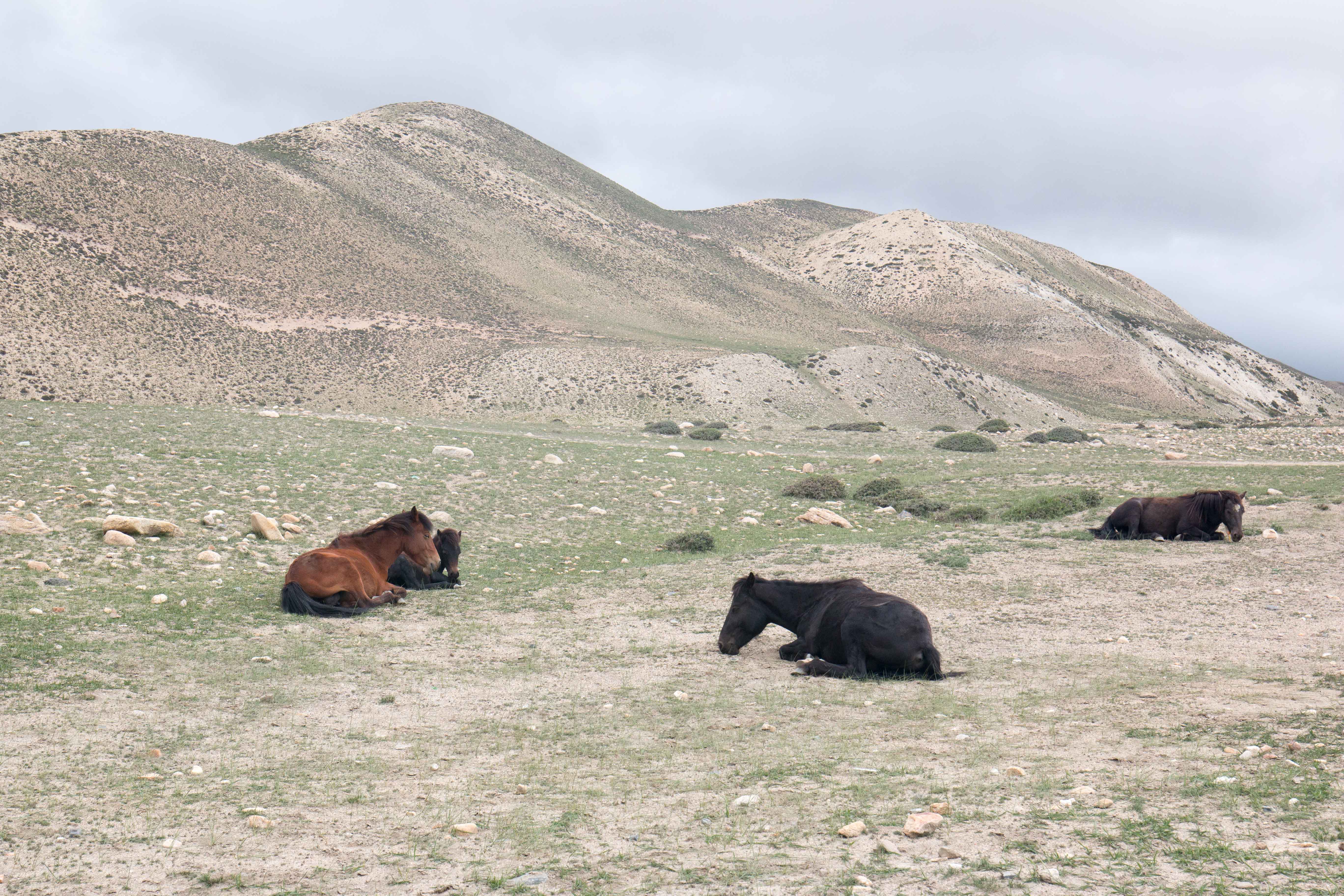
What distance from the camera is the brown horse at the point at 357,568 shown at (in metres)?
11.5

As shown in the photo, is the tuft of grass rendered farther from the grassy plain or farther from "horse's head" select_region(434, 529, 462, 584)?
"horse's head" select_region(434, 529, 462, 584)

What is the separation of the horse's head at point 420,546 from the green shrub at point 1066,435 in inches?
1325

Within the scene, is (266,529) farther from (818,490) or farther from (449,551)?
(818,490)

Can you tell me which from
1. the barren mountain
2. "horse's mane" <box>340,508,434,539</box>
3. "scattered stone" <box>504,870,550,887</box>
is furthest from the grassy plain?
the barren mountain

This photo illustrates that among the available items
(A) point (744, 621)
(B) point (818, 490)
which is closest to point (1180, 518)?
(B) point (818, 490)

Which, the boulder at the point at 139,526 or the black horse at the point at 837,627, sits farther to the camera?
the boulder at the point at 139,526

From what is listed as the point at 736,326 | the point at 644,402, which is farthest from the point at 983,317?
the point at 644,402

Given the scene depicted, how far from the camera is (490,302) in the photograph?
7838 centimetres

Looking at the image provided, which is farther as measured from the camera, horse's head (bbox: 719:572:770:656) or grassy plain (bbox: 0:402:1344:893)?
horse's head (bbox: 719:572:770:656)

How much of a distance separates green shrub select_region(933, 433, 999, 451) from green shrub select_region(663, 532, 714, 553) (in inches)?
828

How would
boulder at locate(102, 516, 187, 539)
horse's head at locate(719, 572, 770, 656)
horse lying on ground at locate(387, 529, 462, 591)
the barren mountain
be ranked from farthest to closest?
the barren mountain
boulder at locate(102, 516, 187, 539)
horse lying on ground at locate(387, 529, 462, 591)
horse's head at locate(719, 572, 770, 656)

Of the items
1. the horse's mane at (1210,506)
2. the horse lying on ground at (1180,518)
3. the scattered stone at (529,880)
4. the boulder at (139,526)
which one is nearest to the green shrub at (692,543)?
the horse lying on ground at (1180,518)

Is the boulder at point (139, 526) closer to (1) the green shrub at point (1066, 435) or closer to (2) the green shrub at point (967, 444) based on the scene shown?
(2) the green shrub at point (967, 444)

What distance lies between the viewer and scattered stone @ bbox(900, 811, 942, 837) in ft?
17.0
